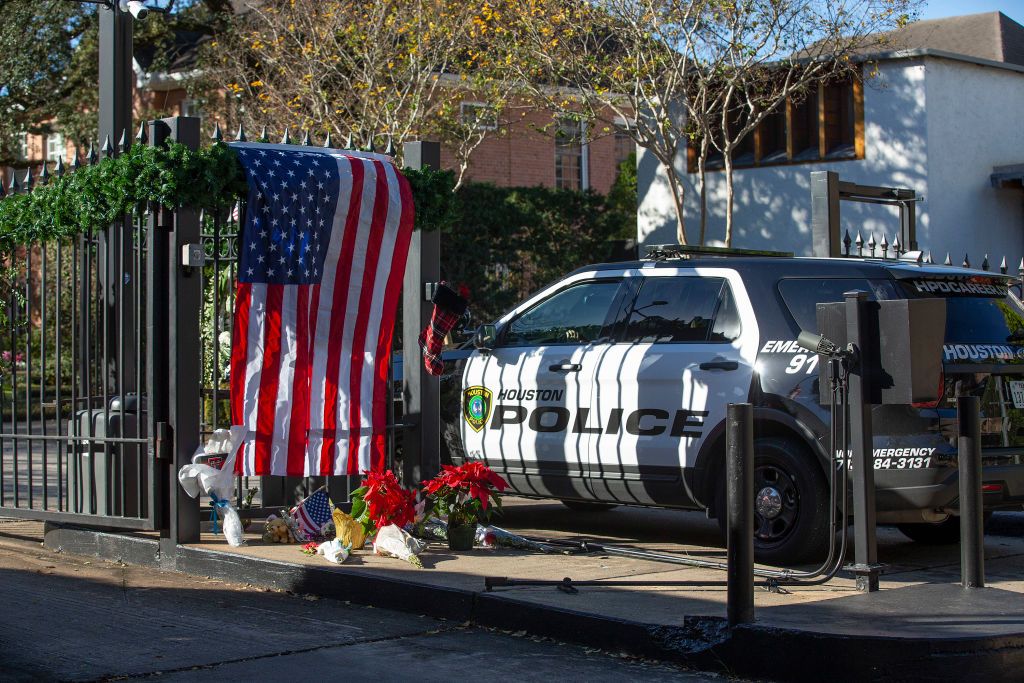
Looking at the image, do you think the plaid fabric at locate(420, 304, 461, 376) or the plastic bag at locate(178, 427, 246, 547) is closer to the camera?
the plastic bag at locate(178, 427, 246, 547)

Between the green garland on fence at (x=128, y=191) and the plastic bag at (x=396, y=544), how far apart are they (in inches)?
91.7

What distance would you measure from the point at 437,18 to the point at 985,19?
14.1 metres

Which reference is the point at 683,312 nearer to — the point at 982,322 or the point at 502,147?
the point at 982,322

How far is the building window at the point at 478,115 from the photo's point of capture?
20.2 m

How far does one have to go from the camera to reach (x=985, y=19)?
91.9 ft

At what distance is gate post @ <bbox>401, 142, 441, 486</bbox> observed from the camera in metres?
9.38

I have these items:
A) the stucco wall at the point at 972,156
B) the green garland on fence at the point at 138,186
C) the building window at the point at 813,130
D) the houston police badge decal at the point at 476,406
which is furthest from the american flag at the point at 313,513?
the stucco wall at the point at 972,156

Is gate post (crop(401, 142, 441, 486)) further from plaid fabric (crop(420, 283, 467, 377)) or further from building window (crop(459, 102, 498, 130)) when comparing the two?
building window (crop(459, 102, 498, 130))

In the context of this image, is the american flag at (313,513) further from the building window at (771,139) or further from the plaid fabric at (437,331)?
the building window at (771,139)

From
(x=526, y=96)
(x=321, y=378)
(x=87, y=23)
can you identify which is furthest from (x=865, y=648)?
(x=87, y=23)

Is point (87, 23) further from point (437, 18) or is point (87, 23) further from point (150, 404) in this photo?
point (150, 404)

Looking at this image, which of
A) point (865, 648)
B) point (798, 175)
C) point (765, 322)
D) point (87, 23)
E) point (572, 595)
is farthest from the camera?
point (87, 23)

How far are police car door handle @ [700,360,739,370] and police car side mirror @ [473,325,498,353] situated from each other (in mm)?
1832

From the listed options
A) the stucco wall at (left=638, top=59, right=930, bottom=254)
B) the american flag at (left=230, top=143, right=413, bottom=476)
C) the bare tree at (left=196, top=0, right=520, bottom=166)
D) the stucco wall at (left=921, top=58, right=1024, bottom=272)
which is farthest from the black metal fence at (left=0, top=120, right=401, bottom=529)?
the stucco wall at (left=921, top=58, right=1024, bottom=272)
